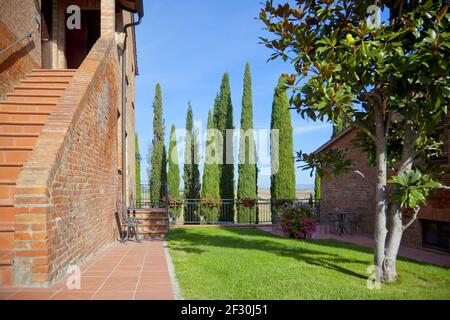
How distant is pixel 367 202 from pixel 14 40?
10.8 m

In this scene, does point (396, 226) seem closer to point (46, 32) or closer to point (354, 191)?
point (354, 191)

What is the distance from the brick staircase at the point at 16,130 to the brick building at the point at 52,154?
11 millimetres

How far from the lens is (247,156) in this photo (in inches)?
696

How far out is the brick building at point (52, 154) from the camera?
10.9 feet

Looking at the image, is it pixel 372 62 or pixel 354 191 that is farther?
pixel 354 191

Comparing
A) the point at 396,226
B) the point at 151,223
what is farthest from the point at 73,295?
the point at 151,223

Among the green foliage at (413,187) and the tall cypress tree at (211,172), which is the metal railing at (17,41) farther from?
the tall cypress tree at (211,172)

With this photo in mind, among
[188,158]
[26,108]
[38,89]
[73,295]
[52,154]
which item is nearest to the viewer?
[73,295]

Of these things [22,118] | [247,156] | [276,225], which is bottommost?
[276,225]

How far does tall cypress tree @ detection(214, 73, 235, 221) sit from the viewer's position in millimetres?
17734

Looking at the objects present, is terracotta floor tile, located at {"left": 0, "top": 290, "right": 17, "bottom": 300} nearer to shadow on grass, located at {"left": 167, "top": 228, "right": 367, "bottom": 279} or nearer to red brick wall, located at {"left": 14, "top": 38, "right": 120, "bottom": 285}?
red brick wall, located at {"left": 14, "top": 38, "right": 120, "bottom": 285}
